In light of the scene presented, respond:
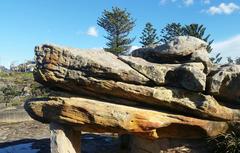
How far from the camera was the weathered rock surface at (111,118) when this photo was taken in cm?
1124

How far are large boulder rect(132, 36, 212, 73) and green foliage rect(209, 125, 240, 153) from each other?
85.4 inches

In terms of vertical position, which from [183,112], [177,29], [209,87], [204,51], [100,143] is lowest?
[100,143]

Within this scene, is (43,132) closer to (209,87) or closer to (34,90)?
(209,87)

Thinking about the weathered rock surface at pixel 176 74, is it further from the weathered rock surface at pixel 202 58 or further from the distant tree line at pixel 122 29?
the distant tree line at pixel 122 29

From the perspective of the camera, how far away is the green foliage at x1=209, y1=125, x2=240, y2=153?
40.8 ft

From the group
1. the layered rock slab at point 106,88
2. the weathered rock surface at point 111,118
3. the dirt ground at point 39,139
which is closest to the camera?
the weathered rock surface at point 111,118

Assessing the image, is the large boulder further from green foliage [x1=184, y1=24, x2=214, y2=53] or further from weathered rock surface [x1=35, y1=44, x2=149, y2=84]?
green foliage [x1=184, y1=24, x2=214, y2=53]

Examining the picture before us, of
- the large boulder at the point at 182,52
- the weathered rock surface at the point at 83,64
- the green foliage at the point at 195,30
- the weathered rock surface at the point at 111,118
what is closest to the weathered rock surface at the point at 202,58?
the large boulder at the point at 182,52

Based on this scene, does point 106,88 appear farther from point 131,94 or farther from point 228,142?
point 228,142

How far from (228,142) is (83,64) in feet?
16.7

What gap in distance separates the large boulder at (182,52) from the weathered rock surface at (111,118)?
6.22 feet

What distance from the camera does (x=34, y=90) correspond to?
36.9 meters

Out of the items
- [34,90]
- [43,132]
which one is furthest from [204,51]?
[34,90]

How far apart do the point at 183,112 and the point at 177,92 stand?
2.47ft
